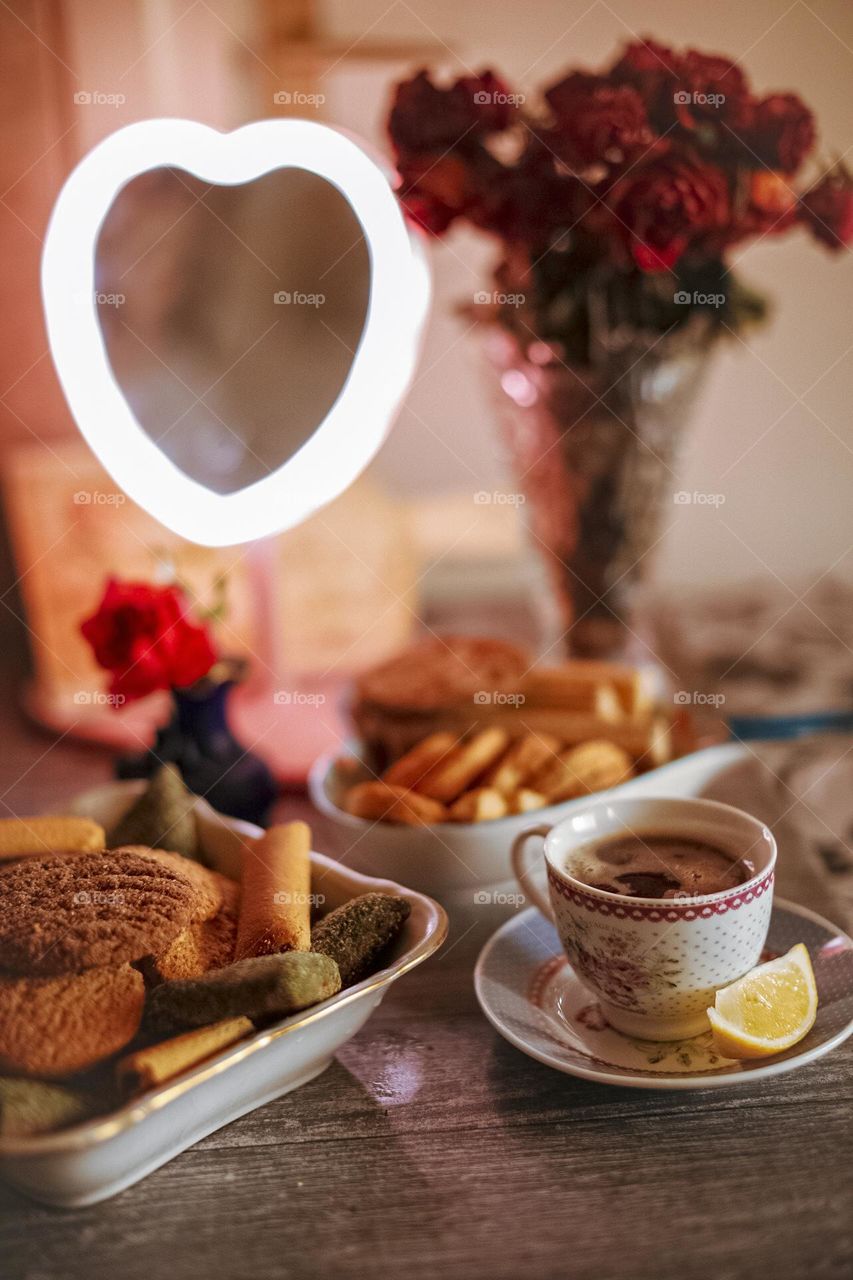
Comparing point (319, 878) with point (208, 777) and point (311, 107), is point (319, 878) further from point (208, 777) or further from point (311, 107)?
point (311, 107)

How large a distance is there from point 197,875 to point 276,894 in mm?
58

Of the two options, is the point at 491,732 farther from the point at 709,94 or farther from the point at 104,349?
the point at 709,94

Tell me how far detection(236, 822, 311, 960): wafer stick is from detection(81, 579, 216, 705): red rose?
0.20 m

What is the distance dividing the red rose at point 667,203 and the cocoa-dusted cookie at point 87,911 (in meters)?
0.63

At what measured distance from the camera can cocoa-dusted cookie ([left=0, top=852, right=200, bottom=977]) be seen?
0.53m

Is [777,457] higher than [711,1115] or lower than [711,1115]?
higher

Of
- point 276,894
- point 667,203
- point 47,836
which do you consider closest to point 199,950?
point 276,894

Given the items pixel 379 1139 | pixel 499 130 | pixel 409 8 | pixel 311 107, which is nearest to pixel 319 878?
pixel 379 1139

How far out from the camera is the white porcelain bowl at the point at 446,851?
0.75 metres

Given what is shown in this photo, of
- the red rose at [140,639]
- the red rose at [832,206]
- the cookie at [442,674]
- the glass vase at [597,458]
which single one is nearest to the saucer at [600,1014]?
the cookie at [442,674]

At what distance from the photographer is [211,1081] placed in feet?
1.66

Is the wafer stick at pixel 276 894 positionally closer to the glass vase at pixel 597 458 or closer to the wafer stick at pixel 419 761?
the wafer stick at pixel 419 761

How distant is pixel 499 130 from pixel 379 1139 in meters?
0.80

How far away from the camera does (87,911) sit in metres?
0.56
